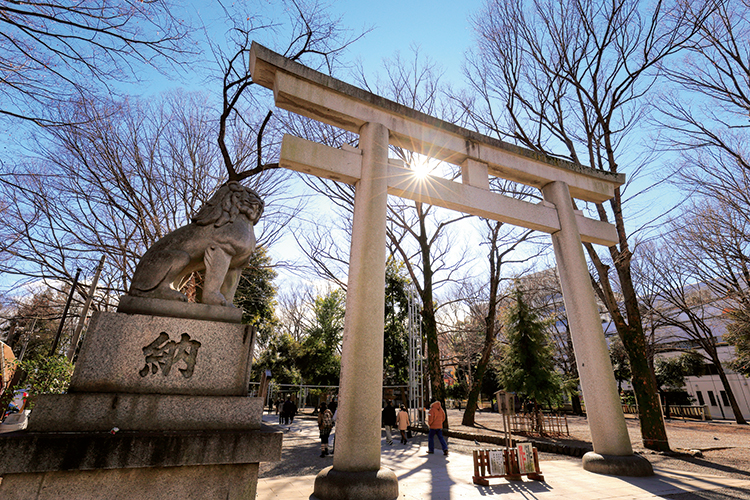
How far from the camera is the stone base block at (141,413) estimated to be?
2422 millimetres

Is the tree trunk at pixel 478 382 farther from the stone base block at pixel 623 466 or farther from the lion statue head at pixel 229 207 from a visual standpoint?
the lion statue head at pixel 229 207

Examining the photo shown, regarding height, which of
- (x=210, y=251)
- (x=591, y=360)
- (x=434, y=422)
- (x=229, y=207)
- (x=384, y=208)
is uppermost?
(x=384, y=208)

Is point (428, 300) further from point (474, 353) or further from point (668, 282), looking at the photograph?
point (474, 353)

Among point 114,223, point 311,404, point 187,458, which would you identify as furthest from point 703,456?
point 311,404

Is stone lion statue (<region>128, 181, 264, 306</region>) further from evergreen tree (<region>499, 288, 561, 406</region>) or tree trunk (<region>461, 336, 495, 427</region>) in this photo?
evergreen tree (<region>499, 288, 561, 406</region>)

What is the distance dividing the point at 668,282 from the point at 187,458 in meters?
21.3

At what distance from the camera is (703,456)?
793cm

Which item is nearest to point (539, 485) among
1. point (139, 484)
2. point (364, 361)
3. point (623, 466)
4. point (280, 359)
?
point (623, 466)

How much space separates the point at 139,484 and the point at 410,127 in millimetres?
5721

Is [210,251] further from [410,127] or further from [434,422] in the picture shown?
[434,422]

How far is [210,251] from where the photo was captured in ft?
11.0

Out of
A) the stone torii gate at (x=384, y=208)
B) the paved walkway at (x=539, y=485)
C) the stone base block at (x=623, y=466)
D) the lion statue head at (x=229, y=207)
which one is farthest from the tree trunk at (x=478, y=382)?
the lion statue head at (x=229, y=207)

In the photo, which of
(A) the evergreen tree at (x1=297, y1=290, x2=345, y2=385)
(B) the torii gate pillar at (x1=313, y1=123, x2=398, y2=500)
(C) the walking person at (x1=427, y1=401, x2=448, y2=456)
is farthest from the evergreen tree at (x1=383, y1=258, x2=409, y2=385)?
(B) the torii gate pillar at (x1=313, y1=123, x2=398, y2=500)

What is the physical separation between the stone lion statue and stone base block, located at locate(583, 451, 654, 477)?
6.30 metres
